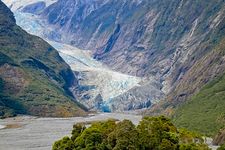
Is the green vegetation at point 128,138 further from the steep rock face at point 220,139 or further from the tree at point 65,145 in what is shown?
the steep rock face at point 220,139

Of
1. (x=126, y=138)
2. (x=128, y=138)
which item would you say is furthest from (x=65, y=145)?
(x=128, y=138)

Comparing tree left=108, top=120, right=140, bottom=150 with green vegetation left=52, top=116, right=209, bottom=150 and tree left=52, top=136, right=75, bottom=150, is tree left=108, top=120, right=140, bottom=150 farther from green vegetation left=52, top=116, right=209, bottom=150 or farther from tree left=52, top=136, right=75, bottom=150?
tree left=52, top=136, right=75, bottom=150

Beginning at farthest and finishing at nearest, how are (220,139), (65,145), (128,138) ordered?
(220,139) → (65,145) → (128,138)

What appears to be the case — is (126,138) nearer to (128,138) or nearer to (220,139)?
(128,138)

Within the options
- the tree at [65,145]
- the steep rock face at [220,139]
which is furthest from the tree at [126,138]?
the steep rock face at [220,139]

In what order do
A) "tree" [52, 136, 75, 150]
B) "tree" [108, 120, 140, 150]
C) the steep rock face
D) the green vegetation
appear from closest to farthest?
1. "tree" [108, 120, 140, 150]
2. the green vegetation
3. "tree" [52, 136, 75, 150]
4. the steep rock face

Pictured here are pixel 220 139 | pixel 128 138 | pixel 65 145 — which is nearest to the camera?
pixel 128 138

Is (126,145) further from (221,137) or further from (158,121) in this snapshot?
(221,137)

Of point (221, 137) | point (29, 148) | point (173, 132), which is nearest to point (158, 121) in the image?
point (173, 132)

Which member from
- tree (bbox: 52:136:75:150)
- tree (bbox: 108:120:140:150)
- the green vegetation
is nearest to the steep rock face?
the green vegetation

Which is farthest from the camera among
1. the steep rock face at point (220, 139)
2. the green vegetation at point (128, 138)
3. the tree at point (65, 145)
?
the steep rock face at point (220, 139)
